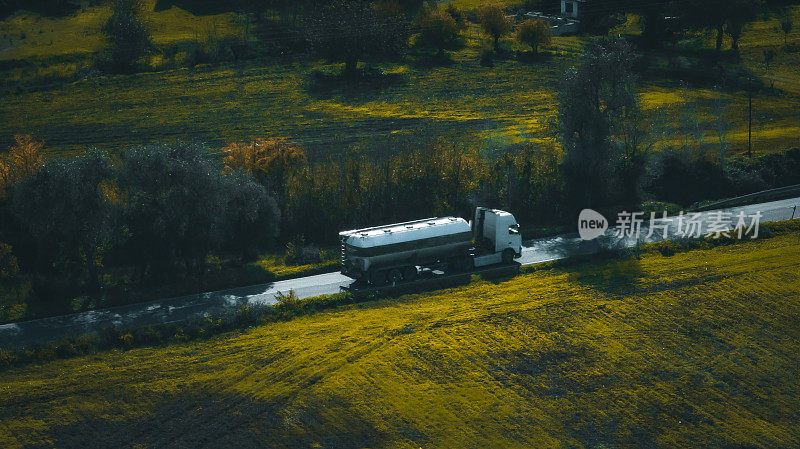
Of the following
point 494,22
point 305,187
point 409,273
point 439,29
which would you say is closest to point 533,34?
point 494,22

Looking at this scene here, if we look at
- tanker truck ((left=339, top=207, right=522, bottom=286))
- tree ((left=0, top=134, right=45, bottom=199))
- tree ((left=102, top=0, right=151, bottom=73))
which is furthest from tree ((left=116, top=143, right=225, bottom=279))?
tree ((left=102, top=0, right=151, bottom=73))

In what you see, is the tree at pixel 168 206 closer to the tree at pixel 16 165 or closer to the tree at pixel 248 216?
the tree at pixel 248 216

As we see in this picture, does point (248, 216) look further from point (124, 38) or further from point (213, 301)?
point (124, 38)

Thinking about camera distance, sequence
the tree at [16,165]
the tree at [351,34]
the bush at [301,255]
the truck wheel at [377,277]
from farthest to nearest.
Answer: the tree at [351,34]
the bush at [301,255]
the tree at [16,165]
the truck wheel at [377,277]

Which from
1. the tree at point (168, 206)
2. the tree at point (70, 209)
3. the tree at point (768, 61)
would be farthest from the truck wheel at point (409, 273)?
the tree at point (768, 61)

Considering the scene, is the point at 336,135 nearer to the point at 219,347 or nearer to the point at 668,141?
the point at 668,141

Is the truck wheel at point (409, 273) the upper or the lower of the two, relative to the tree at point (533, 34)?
lower

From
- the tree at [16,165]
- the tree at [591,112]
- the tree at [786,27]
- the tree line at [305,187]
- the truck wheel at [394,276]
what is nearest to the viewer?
the truck wheel at [394,276]
